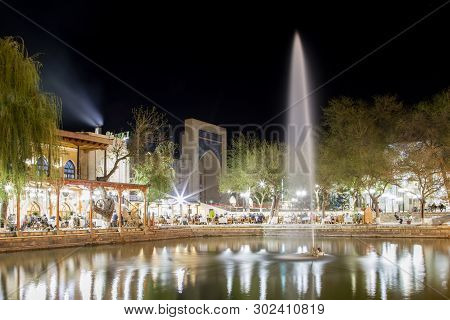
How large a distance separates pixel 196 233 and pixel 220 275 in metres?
18.6

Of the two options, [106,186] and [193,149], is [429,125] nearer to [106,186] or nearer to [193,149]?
[106,186]

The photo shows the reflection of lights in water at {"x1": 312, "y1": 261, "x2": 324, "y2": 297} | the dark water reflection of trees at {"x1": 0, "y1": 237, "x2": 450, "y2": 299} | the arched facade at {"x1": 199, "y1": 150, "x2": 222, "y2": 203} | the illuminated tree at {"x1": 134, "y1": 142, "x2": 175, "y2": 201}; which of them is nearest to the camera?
the dark water reflection of trees at {"x1": 0, "y1": 237, "x2": 450, "y2": 299}

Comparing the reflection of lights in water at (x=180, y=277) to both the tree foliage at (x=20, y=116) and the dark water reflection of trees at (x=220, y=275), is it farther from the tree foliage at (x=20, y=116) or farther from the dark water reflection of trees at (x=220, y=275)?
the tree foliage at (x=20, y=116)

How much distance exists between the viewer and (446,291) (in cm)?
1195

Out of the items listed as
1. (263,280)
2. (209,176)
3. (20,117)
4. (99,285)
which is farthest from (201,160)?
(99,285)

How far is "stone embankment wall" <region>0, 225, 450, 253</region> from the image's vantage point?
76.5ft

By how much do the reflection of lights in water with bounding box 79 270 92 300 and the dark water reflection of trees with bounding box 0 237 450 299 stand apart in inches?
0.9

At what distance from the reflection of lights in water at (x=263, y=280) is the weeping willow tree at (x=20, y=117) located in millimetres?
8769

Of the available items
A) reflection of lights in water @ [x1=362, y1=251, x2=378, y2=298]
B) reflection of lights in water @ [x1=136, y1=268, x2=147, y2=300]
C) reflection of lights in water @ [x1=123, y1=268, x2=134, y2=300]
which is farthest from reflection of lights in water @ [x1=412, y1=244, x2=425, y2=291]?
reflection of lights in water @ [x1=123, y1=268, x2=134, y2=300]

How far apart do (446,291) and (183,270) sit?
7.75 meters

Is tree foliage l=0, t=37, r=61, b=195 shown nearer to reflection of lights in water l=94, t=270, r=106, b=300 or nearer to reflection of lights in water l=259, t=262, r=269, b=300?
reflection of lights in water l=94, t=270, r=106, b=300

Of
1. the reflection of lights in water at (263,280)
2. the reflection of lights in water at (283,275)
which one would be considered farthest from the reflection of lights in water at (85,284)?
the reflection of lights in water at (283,275)
